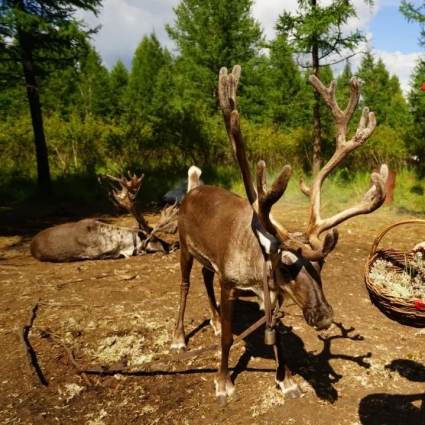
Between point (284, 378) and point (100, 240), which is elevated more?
point (100, 240)

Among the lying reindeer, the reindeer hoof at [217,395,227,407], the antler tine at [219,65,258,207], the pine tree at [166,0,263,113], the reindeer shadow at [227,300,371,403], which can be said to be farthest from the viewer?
the pine tree at [166,0,263,113]

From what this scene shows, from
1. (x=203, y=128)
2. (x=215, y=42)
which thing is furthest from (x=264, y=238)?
(x=215, y=42)

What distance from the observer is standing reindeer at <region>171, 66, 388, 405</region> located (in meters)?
2.86

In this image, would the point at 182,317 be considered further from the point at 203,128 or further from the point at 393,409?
the point at 203,128

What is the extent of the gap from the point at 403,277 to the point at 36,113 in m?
12.1

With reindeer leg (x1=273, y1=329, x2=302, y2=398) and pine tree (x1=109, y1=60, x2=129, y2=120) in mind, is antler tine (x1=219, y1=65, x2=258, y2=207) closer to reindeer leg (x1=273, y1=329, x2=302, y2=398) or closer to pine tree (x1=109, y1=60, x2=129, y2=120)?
reindeer leg (x1=273, y1=329, x2=302, y2=398)

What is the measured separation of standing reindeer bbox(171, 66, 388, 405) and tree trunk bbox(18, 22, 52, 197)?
9676mm

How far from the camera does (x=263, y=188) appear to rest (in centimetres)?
292

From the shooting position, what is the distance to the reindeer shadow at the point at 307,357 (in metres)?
3.94

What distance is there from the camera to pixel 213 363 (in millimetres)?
4316

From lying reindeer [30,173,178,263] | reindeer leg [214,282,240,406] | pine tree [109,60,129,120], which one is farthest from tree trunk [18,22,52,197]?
pine tree [109,60,129,120]

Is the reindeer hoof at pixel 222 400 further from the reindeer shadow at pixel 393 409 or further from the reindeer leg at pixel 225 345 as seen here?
the reindeer shadow at pixel 393 409

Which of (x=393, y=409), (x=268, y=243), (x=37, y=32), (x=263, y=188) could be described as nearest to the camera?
(x=263, y=188)

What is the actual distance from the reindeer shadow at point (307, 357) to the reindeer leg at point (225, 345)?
29cm
